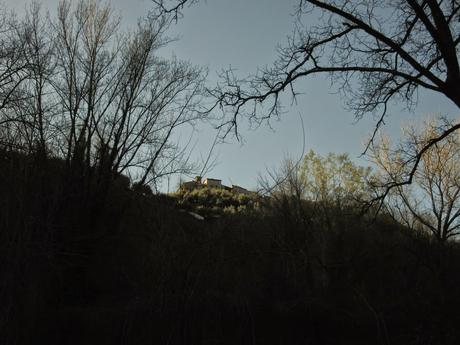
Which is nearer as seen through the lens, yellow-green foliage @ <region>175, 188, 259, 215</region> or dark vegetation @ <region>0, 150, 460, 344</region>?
dark vegetation @ <region>0, 150, 460, 344</region>

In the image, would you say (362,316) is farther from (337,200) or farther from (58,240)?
(58,240)

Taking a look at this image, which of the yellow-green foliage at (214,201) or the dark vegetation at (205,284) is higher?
the yellow-green foliage at (214,201)

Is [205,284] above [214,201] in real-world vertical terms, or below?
below

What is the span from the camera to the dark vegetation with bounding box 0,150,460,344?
16.4 ft

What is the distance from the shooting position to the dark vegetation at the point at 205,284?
500 centimetres

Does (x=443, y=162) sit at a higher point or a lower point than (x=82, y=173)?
higher

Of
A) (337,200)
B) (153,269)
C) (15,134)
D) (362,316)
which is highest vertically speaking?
(15,134)

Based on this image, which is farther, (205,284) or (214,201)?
(214,201)

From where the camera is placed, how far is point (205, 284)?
509 cm

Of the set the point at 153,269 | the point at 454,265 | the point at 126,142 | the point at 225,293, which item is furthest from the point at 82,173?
the point at 454,265

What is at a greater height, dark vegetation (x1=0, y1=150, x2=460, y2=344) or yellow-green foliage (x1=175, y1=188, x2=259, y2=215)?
yellow-green foliage (x1=175, y1=188, x2=259, y2=215)

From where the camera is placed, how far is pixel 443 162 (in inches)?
953

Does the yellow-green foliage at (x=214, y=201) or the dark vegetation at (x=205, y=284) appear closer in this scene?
the dark vegetation at (x=205, y=284)

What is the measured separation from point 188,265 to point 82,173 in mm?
5321
